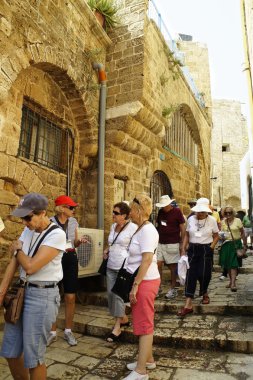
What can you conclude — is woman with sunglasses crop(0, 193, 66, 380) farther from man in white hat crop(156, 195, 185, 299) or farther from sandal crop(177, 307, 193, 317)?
man in white hat crop(156, 195, 185, 299)

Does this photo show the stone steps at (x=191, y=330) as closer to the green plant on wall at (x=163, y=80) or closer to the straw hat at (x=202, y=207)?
the straw hat at (x=202, y=207)

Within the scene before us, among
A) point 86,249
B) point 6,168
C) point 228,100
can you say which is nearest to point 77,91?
point 6,168

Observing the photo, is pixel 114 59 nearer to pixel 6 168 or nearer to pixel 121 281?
pixel 6 168

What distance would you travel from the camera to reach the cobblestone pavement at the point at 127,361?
264cm

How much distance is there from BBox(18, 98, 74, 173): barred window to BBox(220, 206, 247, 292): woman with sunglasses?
10.5 feet

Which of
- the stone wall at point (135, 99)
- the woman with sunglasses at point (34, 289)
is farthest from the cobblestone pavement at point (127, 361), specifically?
the stone wall at point (135, 99)

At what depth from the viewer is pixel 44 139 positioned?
514cm

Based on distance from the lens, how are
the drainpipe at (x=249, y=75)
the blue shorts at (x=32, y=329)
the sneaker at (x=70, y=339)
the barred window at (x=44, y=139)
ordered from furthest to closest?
the barred window at (x=44, y=139)
the drainpipe at (x=249, y=75)
the sneaker at (x=70, y=339)
the blue shorts at (x=32, y=329)

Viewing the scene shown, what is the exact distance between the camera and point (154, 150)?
25.4 ft

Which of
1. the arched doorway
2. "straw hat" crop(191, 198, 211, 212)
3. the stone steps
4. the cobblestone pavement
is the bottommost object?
the cobblestone pavement

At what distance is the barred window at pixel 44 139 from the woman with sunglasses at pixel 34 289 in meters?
2.69

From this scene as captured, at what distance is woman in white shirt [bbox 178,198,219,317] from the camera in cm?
419

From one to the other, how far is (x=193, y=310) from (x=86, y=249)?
6.21ft

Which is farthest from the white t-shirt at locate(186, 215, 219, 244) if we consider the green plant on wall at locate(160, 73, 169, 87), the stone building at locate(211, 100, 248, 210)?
the stone building at locate(211, 100, 248, 210)
